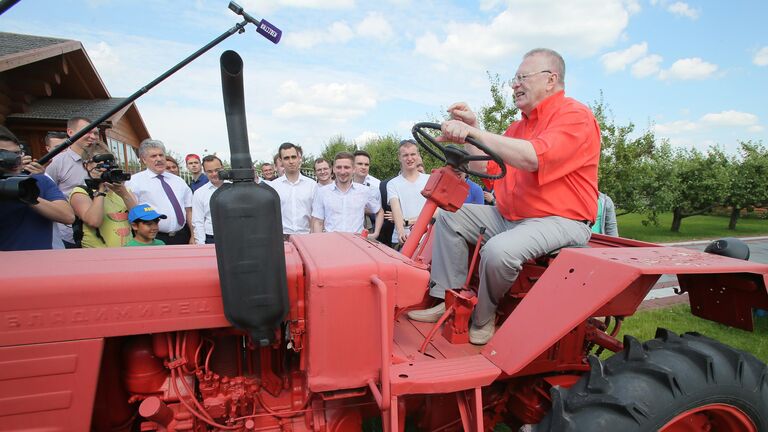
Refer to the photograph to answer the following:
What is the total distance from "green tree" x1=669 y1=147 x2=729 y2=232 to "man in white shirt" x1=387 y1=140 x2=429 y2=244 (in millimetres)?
15773

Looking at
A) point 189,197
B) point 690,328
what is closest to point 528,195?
point 690,328

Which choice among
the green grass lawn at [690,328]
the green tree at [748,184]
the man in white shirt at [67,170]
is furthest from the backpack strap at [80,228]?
the green tree at [748,184]

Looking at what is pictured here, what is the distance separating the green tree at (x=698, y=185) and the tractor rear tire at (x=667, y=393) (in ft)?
57.6

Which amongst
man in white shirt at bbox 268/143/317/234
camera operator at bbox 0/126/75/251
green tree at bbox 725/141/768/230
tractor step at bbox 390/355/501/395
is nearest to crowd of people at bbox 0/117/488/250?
man in white shirt at bbox 268/143/317/234

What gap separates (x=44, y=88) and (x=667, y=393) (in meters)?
11.9

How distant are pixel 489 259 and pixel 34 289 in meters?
1.78

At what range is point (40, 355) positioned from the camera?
4.65 ft

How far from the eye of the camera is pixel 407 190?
4.66m

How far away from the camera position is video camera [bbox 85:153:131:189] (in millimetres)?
3182

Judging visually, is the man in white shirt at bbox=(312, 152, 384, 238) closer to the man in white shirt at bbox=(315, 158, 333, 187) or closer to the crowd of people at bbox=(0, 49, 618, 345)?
the man in white shirt at bbox=(315, 158, 333, 187)

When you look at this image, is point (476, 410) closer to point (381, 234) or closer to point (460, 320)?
point (460, 320)

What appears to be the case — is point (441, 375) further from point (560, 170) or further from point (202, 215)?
point (202, 215)

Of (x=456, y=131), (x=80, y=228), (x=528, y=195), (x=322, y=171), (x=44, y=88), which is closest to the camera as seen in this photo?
(x=456, y=131)

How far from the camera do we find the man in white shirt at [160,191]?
14.5 ft
